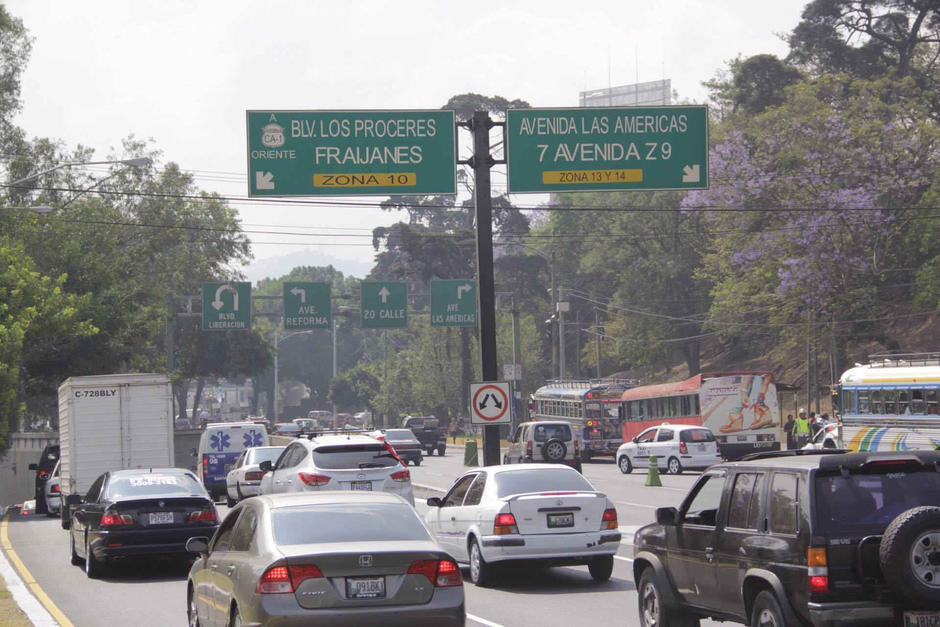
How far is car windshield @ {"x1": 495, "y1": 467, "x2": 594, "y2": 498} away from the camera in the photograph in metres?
16.0

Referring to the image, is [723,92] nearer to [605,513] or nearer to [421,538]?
[605,513]

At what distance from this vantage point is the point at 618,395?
55844 mm

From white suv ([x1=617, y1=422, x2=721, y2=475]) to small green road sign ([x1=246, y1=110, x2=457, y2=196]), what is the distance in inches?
826

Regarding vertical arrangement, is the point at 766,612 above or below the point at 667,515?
below

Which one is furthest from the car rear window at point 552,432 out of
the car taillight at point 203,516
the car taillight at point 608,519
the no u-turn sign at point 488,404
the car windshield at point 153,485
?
the car taillight at point 608,519

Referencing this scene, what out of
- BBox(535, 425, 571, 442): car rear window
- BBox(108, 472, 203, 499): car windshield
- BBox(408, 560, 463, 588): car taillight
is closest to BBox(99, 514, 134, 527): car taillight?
BBox(108, 472, 203, 499): car windshield

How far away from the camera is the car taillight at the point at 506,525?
51.0 feet

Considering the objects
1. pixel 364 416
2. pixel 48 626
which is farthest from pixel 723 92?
pixel 48 626

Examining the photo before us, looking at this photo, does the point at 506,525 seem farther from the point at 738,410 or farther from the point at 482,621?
the point at 738,410

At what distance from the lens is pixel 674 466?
138 feet

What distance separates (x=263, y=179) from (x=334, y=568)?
582 inches

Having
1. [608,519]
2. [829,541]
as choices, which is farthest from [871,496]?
[608,519]

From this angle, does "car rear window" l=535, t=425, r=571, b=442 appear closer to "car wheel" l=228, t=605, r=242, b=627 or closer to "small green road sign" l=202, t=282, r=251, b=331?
"small green road sign" l=202, t=282, r=251, b=331

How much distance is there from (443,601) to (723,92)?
235 feet
